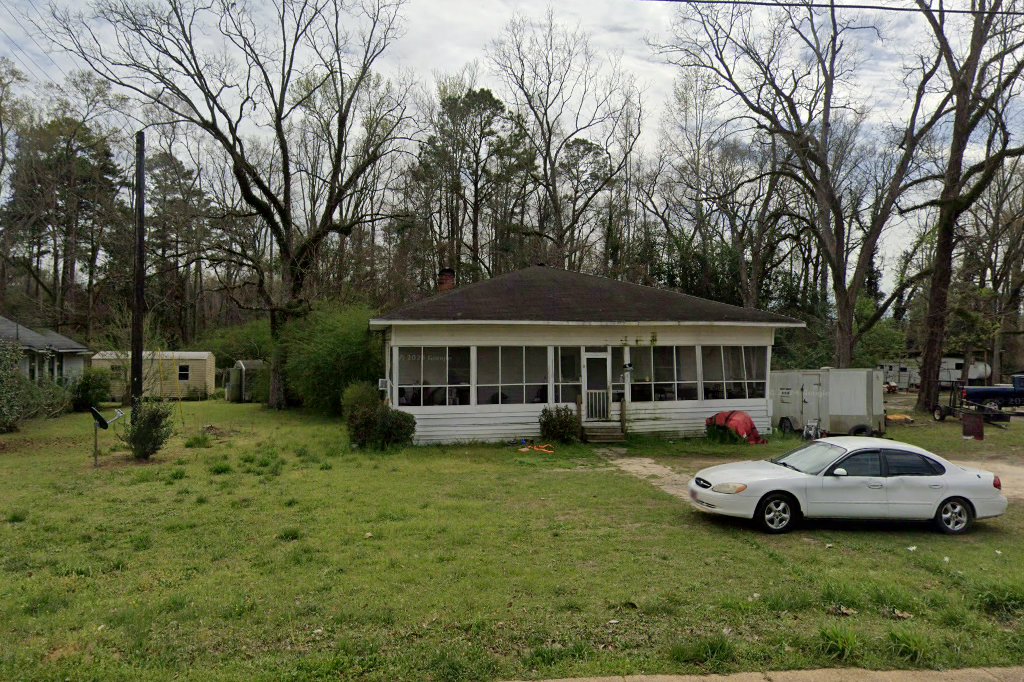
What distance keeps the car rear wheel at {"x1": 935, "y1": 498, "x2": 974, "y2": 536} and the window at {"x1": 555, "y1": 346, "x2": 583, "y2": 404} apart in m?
10.6

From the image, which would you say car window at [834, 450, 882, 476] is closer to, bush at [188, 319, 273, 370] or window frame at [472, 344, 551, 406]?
window frame at [472, 344, 551, 406]

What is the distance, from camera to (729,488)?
28.7 ft

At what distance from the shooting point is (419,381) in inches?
707

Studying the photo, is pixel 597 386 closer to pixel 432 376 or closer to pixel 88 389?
pixel 432 376

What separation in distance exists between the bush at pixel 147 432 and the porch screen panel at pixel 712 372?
554 inches

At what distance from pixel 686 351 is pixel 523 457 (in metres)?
6.71

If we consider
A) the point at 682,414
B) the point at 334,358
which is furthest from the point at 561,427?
the point at 334,358

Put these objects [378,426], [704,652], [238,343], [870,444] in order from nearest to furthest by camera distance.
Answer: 1. [704,652]
2. [870,444]
3. [378,426]
4. [238,343]

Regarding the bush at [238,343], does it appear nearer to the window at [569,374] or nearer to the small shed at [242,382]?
the small shed at [242,382]

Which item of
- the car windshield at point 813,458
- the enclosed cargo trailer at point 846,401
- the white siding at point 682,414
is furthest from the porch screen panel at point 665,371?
the car windshield at point 813,458

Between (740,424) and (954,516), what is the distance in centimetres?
948

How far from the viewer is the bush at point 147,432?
14570 millimetres

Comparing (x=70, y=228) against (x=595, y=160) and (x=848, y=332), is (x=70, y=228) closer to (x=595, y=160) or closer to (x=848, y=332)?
(x=595, y=160)

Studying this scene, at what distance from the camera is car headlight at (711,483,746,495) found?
8.68 meters
